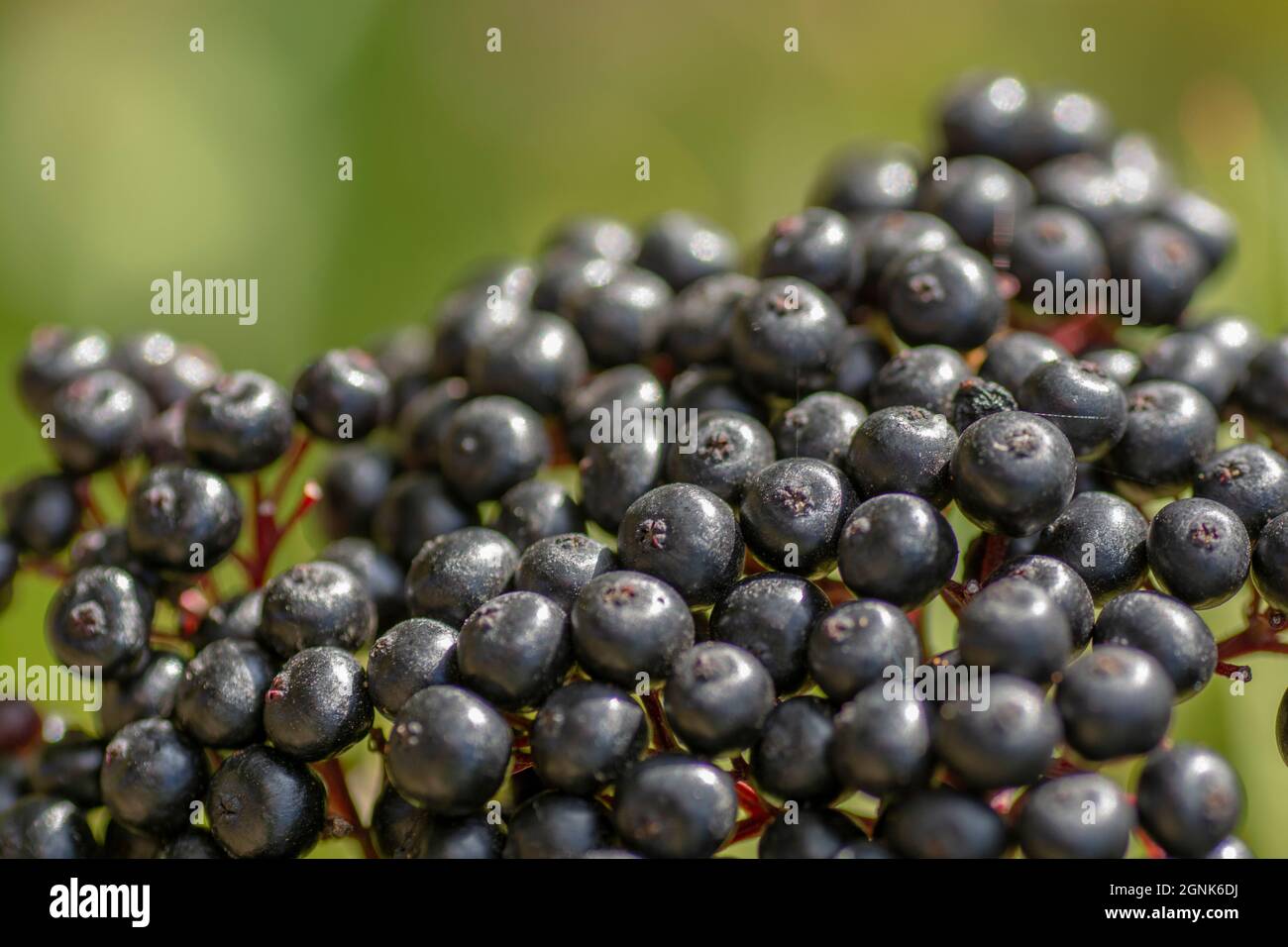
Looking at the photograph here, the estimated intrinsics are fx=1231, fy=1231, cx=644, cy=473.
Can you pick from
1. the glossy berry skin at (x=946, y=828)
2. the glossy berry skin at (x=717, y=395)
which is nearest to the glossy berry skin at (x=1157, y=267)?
the glossy berry skin at (x=717, y=395)

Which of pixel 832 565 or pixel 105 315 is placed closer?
pixel 832 565

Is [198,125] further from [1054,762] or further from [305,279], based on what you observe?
[1054,762]

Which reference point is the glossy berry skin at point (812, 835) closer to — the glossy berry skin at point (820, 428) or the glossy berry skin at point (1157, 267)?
the glossy berry skin at point (820, 428)

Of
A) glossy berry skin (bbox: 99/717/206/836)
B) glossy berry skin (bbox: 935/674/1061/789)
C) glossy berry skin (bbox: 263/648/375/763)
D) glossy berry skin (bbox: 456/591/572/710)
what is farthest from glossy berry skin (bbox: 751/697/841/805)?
glossy berry skin (bbox: 99/717/206/836)

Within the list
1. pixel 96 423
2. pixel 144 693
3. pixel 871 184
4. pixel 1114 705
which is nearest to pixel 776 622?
pixel 1114 705

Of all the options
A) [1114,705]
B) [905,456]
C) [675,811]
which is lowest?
[675,811]

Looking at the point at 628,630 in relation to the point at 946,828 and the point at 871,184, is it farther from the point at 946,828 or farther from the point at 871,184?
the point at 871,184
